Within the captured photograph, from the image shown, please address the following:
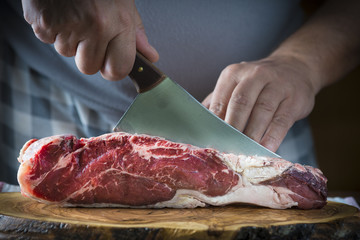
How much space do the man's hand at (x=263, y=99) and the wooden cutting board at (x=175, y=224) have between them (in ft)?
1.56

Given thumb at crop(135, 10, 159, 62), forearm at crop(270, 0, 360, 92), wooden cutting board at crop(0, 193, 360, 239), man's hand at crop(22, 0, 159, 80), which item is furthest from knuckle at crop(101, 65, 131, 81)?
forearm at crop(270, 0, 360, 92)

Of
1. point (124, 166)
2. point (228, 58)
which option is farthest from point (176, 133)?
point (228, 58)

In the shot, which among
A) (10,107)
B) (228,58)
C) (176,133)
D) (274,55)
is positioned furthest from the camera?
(10,107)

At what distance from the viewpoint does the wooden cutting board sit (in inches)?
36.0

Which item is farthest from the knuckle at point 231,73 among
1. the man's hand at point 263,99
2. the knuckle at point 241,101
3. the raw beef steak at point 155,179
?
the raw beef steak at point 155,179

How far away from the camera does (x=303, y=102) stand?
1.72 meters

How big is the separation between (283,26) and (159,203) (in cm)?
140

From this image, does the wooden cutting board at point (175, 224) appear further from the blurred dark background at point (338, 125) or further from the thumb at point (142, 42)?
the blurred dark background at point (338, 125)

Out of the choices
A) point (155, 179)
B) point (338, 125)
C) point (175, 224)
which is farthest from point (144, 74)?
point (338, 125)

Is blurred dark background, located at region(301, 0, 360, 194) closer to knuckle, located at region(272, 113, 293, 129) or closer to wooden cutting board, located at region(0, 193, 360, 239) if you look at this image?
knuckle, located at region(272, 113, 293, 129)

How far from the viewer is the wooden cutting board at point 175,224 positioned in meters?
0.92

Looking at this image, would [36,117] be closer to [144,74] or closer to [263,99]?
[144,74]

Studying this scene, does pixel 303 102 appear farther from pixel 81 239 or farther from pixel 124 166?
pixel 81 239

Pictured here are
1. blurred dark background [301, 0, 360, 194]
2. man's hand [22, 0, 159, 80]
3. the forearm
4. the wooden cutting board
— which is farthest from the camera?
blurred dark background [301, 0, 360, 194]
